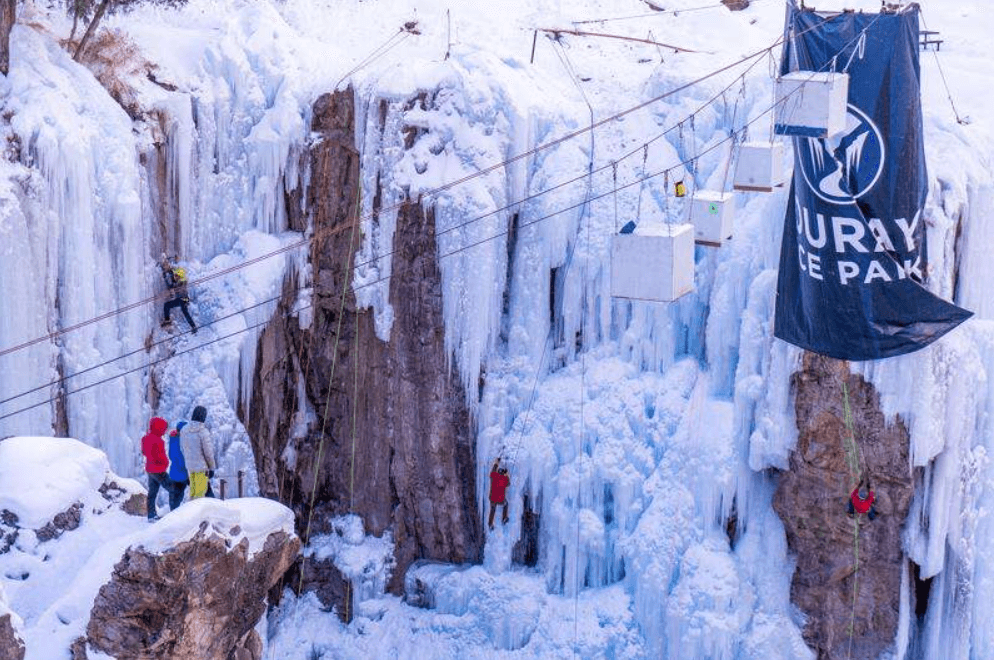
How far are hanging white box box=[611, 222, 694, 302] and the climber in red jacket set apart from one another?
4.10 meters

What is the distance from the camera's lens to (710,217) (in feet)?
55.4

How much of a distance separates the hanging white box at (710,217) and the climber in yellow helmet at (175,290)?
650cm

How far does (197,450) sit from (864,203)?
6.75m

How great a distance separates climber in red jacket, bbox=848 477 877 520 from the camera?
18.2m

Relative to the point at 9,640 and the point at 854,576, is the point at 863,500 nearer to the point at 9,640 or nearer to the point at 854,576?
the point at 854,576

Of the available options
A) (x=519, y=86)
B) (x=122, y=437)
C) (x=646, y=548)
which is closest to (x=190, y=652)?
(x=122, y=437)

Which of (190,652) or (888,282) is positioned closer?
(190,652)

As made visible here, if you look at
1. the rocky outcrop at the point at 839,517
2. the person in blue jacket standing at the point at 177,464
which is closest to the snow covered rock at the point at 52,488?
the person in blue jacket standing at the point at 177,464

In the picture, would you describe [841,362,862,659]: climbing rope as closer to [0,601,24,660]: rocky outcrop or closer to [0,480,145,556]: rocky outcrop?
[0,480,145,556]: rocky outcrop

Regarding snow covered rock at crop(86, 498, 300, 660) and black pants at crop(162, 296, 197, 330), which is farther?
black pants at crop(162, 296, 197, 330)

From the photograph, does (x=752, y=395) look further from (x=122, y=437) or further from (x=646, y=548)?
(x=122, y=437)

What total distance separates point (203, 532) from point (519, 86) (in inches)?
381

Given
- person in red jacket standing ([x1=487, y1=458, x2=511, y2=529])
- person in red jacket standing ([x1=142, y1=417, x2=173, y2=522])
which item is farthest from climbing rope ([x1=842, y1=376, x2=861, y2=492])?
person in red jacket standing ([x1=142, y1=417, x2=173, y2=522])

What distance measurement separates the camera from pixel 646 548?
64.3 feet
